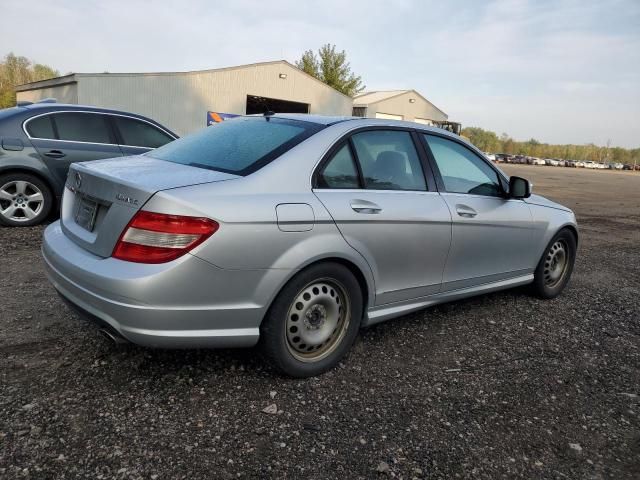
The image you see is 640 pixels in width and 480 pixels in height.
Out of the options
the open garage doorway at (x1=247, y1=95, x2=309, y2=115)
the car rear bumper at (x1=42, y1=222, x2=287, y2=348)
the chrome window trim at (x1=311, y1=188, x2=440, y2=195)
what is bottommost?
the car rear bumper at (x1=42, y1=222, x2=287, y2=348)

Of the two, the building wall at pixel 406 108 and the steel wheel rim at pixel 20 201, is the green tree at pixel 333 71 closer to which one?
the building wall at pixel 406 108

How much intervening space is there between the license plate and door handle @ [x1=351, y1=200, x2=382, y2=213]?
144 centimetres

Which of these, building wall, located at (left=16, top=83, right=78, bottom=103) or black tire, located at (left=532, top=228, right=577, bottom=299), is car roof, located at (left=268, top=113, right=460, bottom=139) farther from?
building wall, located at (left=16, top=83, right=78, bottom=103)

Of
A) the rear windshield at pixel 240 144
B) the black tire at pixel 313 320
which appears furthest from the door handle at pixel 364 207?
the rear windshield at pixel 240 144

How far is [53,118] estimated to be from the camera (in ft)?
21.0

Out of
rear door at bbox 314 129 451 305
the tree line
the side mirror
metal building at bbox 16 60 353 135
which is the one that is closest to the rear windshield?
rear door at bbox 314 129 451 305

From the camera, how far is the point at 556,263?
15.9ft

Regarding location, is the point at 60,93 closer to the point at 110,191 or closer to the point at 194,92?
the point at 194,92

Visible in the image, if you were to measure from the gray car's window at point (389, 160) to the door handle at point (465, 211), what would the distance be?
0.33m

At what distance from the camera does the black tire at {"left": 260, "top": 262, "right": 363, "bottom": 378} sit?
8.71 feet

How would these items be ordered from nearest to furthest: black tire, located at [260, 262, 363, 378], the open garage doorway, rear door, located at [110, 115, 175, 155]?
black tire, located at [260, 262, 363, 378] → rear door, located at [110, 115, 175, 155] → the open garage doorway

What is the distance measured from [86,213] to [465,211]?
2.52m

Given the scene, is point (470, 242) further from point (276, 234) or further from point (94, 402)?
point (94, 402)

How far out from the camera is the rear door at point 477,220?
11.8 feet
